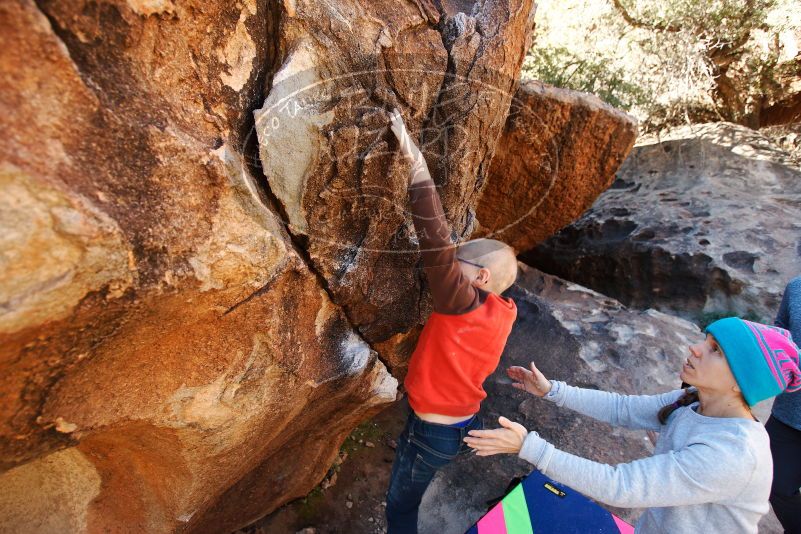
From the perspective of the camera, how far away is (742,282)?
173 inches

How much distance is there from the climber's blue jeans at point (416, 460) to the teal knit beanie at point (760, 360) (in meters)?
0.97

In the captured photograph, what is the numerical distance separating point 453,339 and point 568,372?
6.03ft

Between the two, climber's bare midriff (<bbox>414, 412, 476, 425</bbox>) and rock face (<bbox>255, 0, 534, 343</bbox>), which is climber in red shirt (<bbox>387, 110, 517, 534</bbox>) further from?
rock face (<bbox>255, 0, 534, 343</bbox>)

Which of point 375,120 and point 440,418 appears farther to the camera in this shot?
point 440,418

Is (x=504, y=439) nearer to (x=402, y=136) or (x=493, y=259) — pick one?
(x=493, y=259)

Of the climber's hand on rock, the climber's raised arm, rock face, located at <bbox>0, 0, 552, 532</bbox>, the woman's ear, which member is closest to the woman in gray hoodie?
the climber's raised arm

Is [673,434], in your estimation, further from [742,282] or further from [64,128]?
[742,282]

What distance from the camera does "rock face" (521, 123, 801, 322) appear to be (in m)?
4.49

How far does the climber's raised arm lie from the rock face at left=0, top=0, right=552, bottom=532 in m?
0.24

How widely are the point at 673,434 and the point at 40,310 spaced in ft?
5.86

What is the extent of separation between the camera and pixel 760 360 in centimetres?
145

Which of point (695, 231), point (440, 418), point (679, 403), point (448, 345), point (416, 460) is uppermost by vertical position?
point (448, 345)

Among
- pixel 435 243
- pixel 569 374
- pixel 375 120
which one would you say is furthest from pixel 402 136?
pixel 569 374

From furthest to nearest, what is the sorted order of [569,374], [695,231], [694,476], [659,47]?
[659,47]
[695,231]
[569,374]
[694,476]
